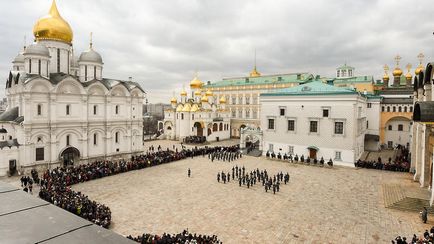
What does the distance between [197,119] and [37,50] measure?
81.4 feet

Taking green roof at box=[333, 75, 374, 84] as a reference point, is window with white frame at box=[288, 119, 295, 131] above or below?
below

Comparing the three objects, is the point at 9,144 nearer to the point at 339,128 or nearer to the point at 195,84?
the point at 339,128

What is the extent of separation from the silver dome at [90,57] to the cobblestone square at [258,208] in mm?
→ 13575

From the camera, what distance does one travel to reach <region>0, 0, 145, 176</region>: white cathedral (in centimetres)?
2130

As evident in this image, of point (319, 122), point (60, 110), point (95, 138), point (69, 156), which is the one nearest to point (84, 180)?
point (69, 156)

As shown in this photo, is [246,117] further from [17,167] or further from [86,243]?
[86,243]

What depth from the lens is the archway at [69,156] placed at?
23.6 metres

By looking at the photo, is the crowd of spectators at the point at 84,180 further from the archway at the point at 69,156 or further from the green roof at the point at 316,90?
the green roof at the point at 316,90

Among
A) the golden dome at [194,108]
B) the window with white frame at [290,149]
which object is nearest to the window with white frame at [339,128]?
the window with white frame at [290,149]

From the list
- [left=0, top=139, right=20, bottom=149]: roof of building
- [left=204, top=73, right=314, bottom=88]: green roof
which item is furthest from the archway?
[left=204, top=73, right=314, bottom=88]: green roof

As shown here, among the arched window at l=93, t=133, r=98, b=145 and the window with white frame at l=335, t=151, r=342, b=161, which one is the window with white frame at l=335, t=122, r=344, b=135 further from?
the arched window at l=93, t=133, r=98, b=145

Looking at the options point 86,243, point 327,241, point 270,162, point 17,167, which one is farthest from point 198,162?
point 86,243

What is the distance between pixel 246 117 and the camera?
Result: 49188 millimetres

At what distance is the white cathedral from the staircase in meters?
24.5
